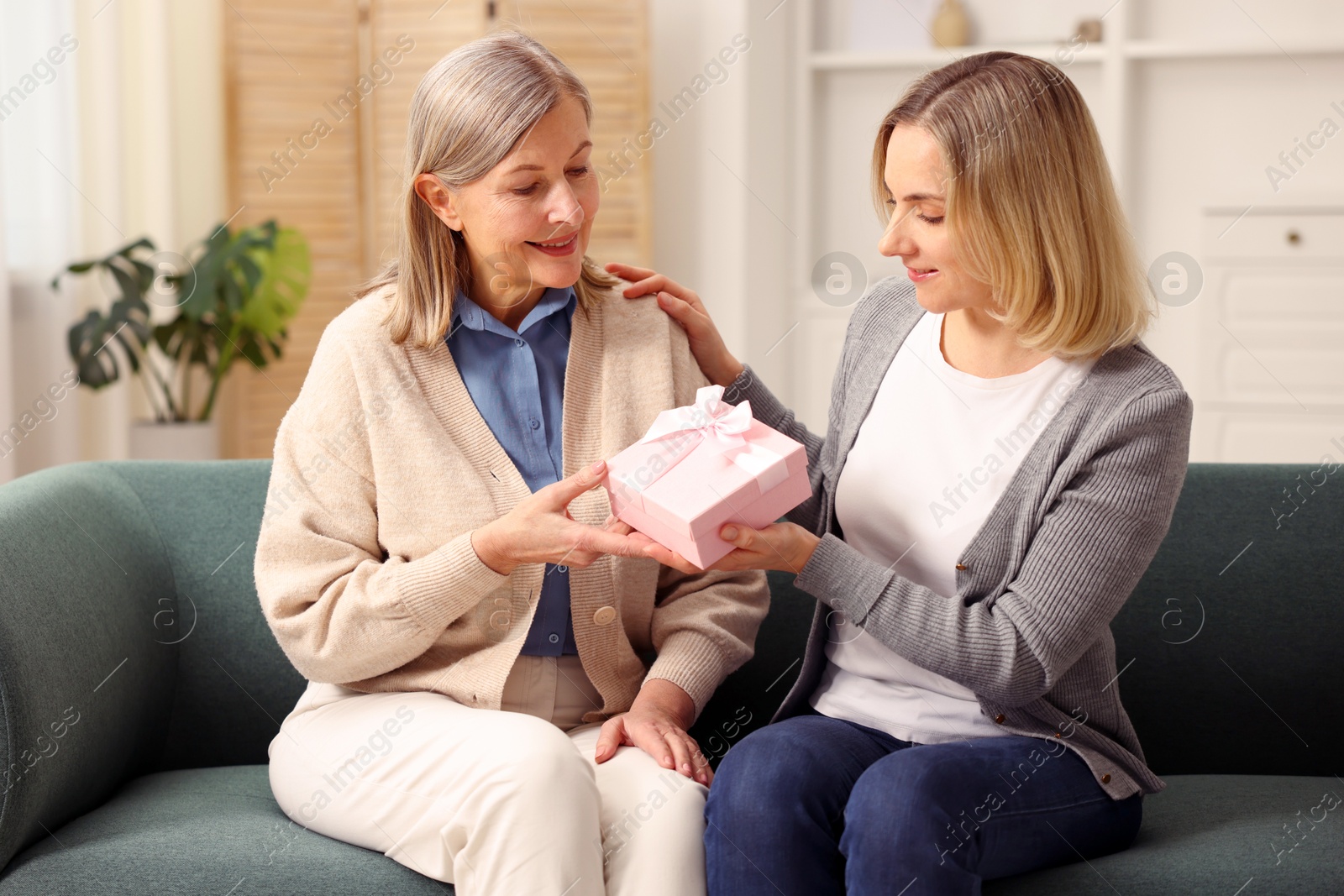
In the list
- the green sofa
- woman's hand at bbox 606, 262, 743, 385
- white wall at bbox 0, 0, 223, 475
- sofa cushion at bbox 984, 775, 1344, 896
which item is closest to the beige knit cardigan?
woman's hand at bbox 606, 262, 743, 385

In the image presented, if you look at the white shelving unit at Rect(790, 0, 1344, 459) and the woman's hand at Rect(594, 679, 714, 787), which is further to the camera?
the white shelving unit at Rect(790, 0, 1344, 459)

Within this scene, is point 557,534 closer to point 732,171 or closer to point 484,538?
point 484,538

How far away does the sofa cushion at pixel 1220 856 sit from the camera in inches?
51.5

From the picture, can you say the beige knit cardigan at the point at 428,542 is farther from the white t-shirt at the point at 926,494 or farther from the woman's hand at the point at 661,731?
the white t-shirt at the point at 926,494

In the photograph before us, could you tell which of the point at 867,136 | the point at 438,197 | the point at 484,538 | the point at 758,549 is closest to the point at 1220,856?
the point at 758,549

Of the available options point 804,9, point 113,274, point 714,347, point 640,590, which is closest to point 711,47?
point 804,9

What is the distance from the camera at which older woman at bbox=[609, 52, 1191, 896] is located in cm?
127

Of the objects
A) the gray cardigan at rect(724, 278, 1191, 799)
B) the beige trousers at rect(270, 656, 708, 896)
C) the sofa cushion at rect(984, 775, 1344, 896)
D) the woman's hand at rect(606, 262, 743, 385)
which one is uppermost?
the woman's hand at rect(606, 262, 743, 385)

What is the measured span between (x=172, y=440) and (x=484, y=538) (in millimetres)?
2553

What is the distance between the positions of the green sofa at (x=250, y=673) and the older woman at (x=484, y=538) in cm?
17

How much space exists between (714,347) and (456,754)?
66cm

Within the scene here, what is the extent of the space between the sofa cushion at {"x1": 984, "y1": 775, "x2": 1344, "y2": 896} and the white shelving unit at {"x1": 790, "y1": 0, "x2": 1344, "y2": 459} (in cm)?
258

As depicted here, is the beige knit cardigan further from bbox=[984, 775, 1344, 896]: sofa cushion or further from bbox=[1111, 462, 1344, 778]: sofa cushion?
bbox=[1111, 462, 1344, 778]: sofa cushion

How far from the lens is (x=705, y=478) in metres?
1.30
